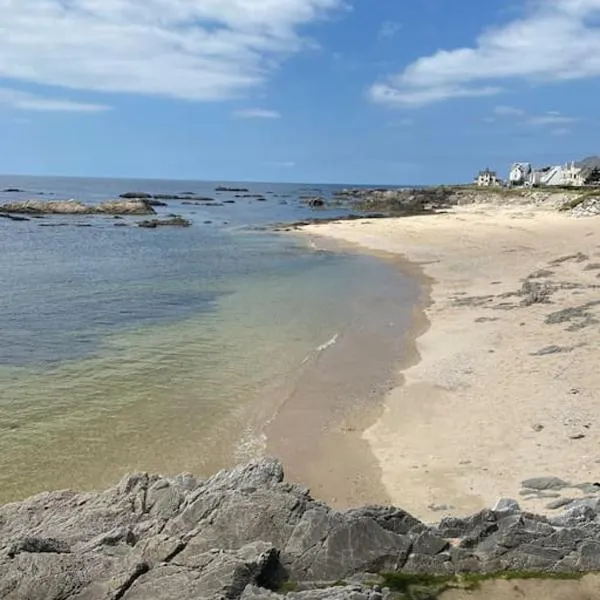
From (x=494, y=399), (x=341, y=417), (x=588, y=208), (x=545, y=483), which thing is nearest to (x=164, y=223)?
(x=588, y=208)

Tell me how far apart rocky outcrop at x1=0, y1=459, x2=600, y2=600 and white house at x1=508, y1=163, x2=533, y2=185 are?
14545 centimetres

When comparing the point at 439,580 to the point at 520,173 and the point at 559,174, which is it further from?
the point at 520,173

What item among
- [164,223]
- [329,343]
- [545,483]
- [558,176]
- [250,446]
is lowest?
[250,446]

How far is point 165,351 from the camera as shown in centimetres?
2077

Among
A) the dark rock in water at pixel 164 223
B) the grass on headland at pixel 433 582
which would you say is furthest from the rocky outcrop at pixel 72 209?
the grass on headland at pixel 433 582

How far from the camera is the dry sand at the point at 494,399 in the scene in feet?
37.5

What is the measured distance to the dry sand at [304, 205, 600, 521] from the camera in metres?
11.4

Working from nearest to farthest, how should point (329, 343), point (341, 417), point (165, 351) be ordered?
1. point (341, 417)
2. point (165, 351)
3. point (329, 343)

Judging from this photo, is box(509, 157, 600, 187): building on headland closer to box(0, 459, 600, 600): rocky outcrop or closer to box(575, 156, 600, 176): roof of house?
box(575, 156, 600, 176): roof of house

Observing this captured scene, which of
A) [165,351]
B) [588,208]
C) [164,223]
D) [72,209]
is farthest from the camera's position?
[72,209]

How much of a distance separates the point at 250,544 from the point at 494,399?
31.1 ft

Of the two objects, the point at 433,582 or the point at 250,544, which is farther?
the point at 250,544

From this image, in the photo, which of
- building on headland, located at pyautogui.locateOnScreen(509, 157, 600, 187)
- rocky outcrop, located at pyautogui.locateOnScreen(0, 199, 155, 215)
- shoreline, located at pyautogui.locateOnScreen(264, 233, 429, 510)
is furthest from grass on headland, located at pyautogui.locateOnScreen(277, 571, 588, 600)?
building on headland, located at pyautogui.locateOnScreen(509, 157, 600, 187)

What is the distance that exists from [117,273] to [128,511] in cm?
3237
